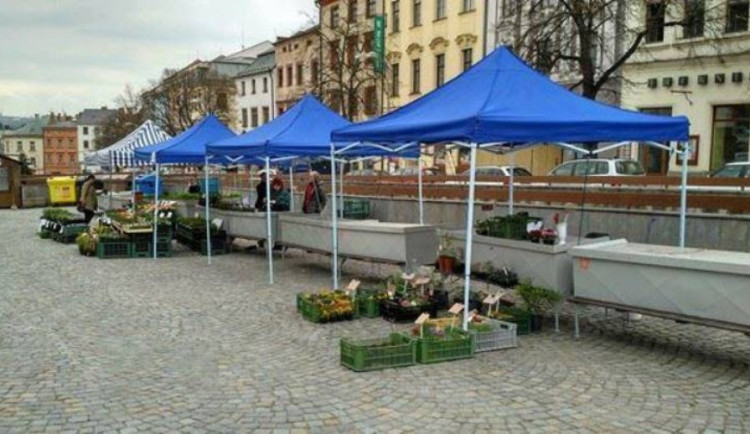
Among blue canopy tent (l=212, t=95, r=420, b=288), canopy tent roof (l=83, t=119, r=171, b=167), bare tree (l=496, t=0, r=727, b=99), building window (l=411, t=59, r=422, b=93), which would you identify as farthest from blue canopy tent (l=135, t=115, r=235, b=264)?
building window (l=411, t=59, r=422, b=93)

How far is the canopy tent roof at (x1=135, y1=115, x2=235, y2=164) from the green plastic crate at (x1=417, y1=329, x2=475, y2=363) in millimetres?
9652

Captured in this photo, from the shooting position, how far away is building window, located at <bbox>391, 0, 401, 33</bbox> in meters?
43.5

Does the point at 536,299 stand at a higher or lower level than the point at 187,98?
lower

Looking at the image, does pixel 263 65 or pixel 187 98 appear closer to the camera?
pixel 187 98

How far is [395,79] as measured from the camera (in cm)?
4375

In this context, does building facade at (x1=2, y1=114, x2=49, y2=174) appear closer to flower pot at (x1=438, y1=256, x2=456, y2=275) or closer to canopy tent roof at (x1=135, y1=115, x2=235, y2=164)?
canopy tent roof at (x1=135, y1=115, x2=235, y2=164)

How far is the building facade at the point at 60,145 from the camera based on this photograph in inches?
5566

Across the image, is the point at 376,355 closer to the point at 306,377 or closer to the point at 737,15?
the point at 306,377

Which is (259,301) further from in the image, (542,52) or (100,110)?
(100,110)

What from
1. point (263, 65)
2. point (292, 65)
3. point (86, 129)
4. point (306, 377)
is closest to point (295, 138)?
point (306, 377)

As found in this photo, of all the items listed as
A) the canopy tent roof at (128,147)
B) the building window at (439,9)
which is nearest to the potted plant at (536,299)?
the canopy tent roof at (128,147)

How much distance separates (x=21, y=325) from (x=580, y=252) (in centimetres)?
633

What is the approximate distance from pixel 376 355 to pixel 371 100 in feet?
129

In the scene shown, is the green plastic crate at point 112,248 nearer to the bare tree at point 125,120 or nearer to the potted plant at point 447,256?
the potted plant at point 447,256
